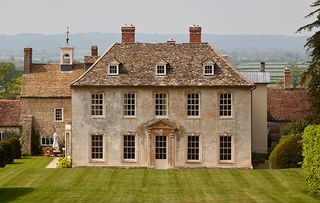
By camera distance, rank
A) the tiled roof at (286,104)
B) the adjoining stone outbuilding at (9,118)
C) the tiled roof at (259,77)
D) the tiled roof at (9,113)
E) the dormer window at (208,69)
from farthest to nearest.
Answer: the tiled roof at (9,113) → the adjoining stone outbuilding at (9,118) → the tiled roof at (286,104) → the tiled roof at (259,77) → the dormer window at (208,69)

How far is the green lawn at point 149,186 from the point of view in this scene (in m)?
33.5

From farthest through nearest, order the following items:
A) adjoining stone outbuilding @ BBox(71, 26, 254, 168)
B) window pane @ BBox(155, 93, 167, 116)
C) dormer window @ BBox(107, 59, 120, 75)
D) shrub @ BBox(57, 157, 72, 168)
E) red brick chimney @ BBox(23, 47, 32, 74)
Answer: red brick chimney @ BBox(23, 47, 32, 74) → shrub @ BBox(57, 157, 72, 168) → dormer window @ BBox(107, 59, 120, 75) → window pane @ BBox(155, 93, 167, 116) → adjoining stone outbuilding @ BBox(71, 26, 254, 168)

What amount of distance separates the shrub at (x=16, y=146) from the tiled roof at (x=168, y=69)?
1162 cm

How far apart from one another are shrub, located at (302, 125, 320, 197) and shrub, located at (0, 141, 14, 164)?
28.1 meters

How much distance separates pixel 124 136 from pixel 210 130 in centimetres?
568

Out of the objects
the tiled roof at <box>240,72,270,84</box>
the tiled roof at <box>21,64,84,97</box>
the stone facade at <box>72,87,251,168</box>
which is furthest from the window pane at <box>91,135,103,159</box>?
the tiled roof at <box>21,64,84,97</box>

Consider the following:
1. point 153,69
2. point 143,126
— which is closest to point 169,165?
point 143,126

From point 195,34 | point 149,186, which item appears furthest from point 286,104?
point 149,186

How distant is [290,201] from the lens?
3222cm

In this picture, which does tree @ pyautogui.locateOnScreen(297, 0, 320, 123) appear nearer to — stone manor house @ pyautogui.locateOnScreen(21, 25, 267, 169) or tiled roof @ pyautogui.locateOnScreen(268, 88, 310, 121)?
stone manor house @ pyautogui.locateOnScreen(21, 25, 267, 169)

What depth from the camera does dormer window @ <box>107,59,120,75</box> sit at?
5266 centimetres

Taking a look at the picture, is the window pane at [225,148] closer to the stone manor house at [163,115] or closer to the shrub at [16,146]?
the stone manor house at [163,115]

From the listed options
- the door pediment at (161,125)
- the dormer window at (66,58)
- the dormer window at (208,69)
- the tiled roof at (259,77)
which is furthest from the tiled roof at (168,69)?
the dormer window at (66,58)

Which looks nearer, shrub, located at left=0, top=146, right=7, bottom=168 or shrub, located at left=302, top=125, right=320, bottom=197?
shrub, located at left=302, top=125, right=320, bottom=197
